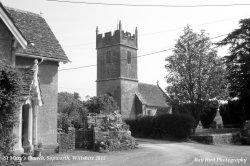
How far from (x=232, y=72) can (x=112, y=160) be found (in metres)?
28.9

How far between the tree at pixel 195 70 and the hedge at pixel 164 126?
2577 millimetres

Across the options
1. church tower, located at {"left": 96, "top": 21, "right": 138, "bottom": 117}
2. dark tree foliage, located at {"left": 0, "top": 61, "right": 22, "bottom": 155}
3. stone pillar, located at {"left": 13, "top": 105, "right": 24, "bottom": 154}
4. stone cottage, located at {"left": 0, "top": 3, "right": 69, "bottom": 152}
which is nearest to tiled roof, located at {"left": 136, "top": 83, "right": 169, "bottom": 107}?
church tower, located at {"left": 96, "top": 21, "right": 138, "bottom": 117}

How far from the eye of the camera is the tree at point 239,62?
41.2 meters

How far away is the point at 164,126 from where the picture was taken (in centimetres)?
3572

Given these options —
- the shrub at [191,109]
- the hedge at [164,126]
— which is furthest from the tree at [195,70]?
the hedge at [164,126]

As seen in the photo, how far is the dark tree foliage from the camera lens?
43.3ft

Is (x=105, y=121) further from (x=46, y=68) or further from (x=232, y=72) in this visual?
(x=232, y=72)

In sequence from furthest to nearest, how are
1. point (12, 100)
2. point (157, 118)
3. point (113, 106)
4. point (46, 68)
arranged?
point (113, 106)
point (157, 118)
point (46, 68)
point (12, 100)

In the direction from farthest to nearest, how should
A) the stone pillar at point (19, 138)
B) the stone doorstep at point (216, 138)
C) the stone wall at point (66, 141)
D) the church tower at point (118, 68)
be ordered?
the church tower at point (118, 68) < the stone doorstep at point (216, 138) < the stone wall at point (66, 141) < the stone pillar at point (19, 138)

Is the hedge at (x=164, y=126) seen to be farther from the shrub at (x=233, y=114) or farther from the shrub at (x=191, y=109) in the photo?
the shrub at (x=233, y=114)

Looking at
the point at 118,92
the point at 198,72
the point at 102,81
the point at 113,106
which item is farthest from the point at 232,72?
the point at 102,81

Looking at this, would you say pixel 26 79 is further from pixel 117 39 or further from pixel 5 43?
pixel 117 39

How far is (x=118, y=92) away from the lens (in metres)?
59.3

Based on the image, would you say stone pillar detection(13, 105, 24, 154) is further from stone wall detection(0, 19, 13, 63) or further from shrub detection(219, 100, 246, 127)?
shrub detection(219, 100, 246, 127)
